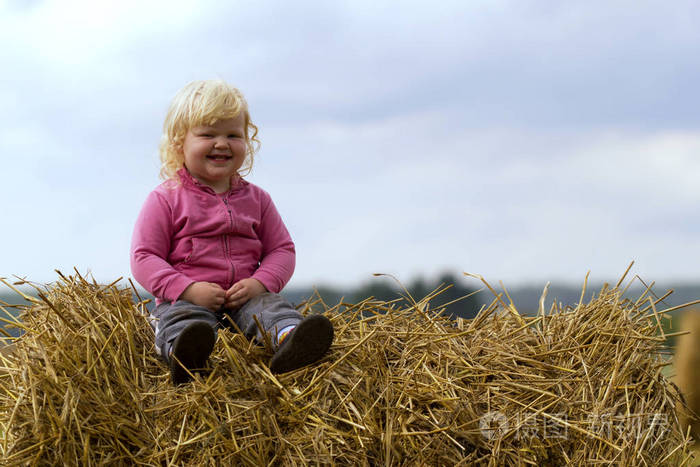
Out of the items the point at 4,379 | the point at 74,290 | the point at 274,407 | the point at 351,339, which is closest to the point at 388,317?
the point at 351,339

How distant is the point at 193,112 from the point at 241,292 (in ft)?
3.22

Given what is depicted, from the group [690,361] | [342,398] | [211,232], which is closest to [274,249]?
[211,232]

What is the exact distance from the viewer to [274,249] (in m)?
3.83

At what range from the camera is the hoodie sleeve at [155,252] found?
335 centimetres

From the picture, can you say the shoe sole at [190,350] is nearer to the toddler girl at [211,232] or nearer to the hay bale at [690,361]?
the toddler girl at [211,232]

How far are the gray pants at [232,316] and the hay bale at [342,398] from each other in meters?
0.11

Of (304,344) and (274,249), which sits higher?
(274,249)

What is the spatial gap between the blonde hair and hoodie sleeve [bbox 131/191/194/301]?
0.80 feet

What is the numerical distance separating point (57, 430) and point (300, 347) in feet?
3.35

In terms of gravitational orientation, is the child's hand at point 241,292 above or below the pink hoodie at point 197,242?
below

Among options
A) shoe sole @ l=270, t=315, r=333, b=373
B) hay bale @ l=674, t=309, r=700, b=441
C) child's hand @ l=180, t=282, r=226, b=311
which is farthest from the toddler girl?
hay bale @ l=674, t=309, r=700, b=441

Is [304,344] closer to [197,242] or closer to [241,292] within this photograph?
[241,292]

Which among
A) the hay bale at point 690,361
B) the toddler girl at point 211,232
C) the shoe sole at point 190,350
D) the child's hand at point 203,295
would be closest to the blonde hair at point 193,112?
the toddler girl at point 211,232

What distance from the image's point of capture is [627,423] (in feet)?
9.84
